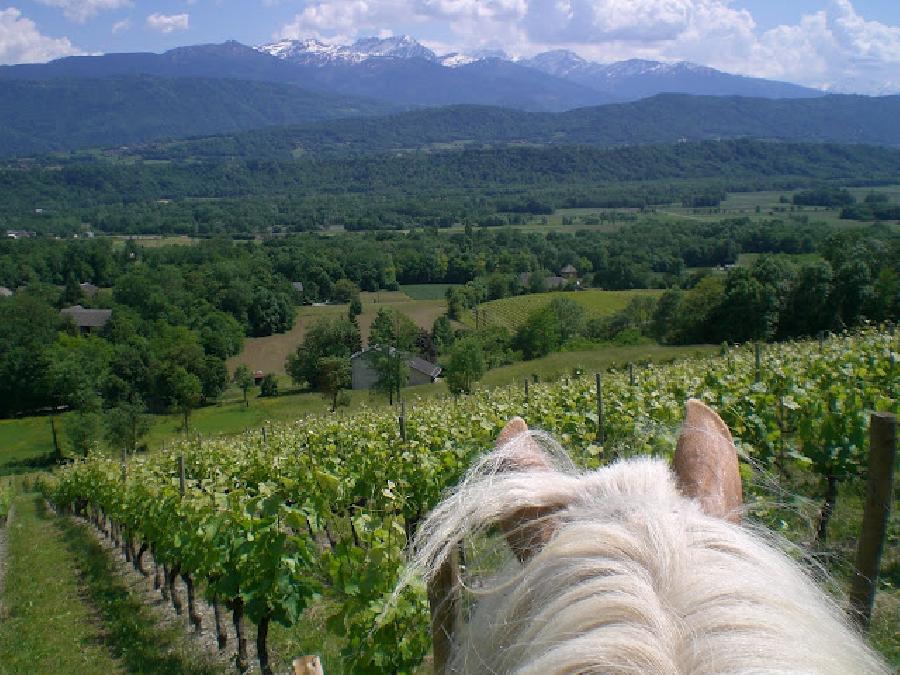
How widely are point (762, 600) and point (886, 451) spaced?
2.66 m

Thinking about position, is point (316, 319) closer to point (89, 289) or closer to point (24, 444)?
point (89, 289)

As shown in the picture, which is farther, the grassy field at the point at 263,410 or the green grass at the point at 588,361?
the grassy field at the point at 263,410

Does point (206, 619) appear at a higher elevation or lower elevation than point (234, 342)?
higher

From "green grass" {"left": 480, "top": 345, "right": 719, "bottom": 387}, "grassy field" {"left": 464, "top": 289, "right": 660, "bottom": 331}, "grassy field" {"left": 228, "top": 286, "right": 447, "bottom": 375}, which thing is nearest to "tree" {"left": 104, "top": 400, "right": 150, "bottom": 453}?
"grassy field" {"left": 228, "top": 286, "right": 447, "bottom": 375}

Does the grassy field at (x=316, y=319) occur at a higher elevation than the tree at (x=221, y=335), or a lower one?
lower

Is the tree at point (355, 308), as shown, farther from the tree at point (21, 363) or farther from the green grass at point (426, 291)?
the tree at point (21, 363)

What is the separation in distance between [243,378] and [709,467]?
6048 centimetres

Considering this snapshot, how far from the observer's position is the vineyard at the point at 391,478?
409 cm

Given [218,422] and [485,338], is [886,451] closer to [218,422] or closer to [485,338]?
[218,422]

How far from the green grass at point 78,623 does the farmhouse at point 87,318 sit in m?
62.1

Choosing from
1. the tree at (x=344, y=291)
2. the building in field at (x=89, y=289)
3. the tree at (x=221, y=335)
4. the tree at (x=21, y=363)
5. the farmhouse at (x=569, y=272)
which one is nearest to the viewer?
the tree at (x=21, y=363)

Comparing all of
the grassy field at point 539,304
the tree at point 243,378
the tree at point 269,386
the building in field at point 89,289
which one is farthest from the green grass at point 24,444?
the grassy field at point 539,304

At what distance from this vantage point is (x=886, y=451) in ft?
10.2

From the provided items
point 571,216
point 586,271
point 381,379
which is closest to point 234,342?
point 381,379
